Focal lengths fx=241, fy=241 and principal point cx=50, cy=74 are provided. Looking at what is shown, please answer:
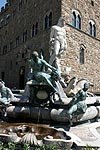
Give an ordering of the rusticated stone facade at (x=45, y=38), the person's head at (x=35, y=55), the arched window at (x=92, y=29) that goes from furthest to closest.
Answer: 1. the arched window at (x=92, y=29)
2. the rusticated stone facade at (x=45, y=38)
3. the person's head at (x=35, y=55)

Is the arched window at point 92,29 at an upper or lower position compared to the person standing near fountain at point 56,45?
upper

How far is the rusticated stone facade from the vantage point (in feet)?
70.4

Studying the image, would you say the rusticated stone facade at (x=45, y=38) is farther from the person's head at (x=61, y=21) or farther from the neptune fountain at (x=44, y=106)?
the neptune fountain at (x=44, y=106)

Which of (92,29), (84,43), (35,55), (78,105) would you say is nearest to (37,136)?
(78,105)

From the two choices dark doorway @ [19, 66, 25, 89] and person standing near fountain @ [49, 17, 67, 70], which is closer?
person standing near fountain @ [49, 17, 67, 70]

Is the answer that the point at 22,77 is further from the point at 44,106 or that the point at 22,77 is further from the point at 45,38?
the point at 44,106

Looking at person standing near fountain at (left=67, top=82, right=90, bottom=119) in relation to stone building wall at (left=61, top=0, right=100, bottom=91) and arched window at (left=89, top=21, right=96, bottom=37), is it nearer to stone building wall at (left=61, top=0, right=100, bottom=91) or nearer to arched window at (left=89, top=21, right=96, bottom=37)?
stone building wall at (left=61, top=0, right=100, bottom=91)

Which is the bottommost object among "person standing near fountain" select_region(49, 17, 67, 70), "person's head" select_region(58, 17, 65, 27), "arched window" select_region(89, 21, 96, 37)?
"person standing near fountain" select_region(49, 17, 67, 70)

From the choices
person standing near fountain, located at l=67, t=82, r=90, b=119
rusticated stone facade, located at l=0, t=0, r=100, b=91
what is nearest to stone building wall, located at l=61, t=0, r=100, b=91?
rusticated stone facade, located at l=0, t=0, r=100, b=91

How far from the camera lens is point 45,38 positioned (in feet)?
73.3

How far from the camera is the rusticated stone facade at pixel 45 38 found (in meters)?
21.5

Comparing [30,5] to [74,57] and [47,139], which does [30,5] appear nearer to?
[74,57]

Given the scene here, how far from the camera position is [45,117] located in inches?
256

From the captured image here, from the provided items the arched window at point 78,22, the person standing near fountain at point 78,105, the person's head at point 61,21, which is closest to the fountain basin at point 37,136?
the person standing near fountain at point 78,105
